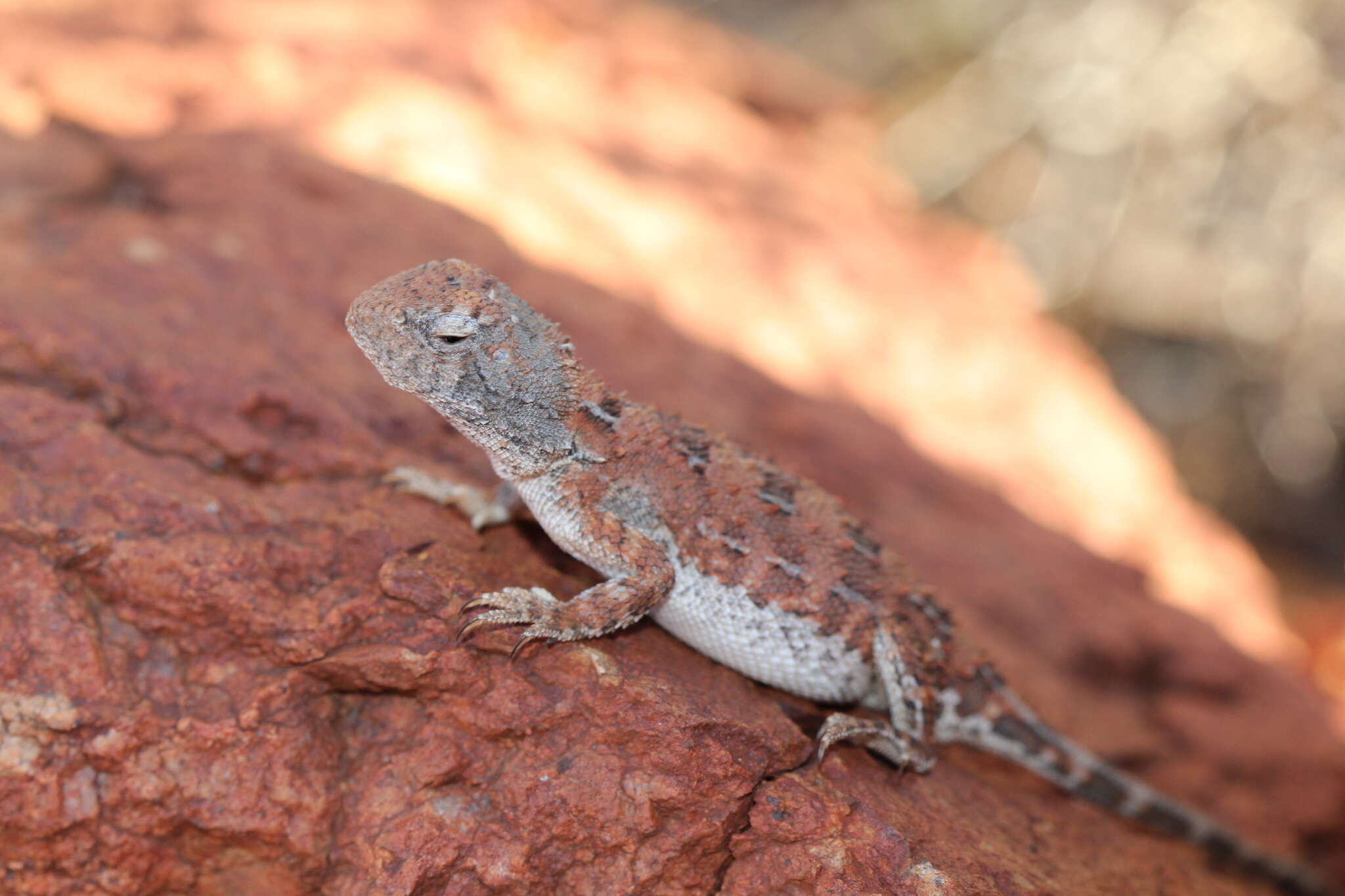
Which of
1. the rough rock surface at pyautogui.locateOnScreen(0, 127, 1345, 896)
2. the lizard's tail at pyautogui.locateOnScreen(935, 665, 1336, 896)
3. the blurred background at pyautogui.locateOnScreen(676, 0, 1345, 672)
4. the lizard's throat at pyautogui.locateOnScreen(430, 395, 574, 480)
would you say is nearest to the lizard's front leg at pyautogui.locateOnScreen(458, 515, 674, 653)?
the rough rock surface at pyautogui.locateOnScreen(0, 127, 1345, 896)

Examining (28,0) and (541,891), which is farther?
(28,0)

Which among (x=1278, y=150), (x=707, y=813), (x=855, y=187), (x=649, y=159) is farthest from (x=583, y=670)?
(x=1278, y=150)

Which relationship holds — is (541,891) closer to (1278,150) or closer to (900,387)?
(900,387)

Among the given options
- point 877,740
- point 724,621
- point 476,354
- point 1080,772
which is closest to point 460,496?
point 476,354

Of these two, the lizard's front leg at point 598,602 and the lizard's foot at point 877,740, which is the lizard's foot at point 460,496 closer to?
the lizard's front leg at point 598,602

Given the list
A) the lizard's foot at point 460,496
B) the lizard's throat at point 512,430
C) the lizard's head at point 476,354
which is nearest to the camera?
Answer: the lizard's head at point 476,354

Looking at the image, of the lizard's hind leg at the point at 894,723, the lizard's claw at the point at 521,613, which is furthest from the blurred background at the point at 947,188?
the lizard's hind leg at the point at 894,723

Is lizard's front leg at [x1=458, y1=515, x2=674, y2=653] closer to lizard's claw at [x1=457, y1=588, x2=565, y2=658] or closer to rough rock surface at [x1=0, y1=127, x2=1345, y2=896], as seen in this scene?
lizard's claw at [x1=457, y1=588, x2=565, y2=658]
